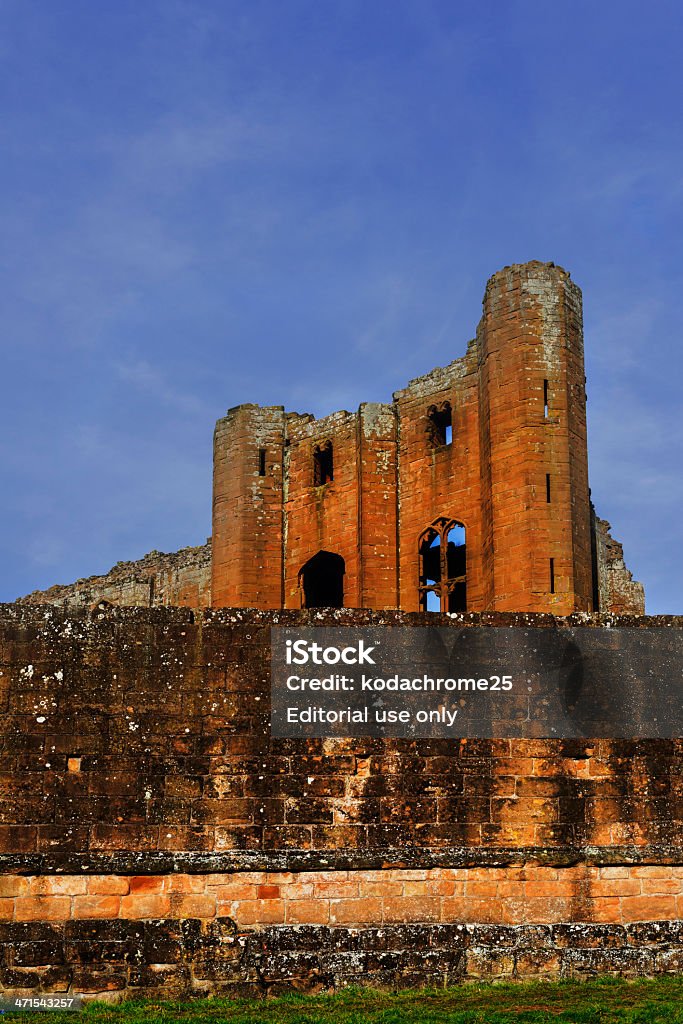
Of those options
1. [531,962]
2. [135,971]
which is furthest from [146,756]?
[531,962]

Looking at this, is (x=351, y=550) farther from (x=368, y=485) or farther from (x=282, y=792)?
(x=282, y=792)

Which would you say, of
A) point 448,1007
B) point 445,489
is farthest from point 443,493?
point 448,1007

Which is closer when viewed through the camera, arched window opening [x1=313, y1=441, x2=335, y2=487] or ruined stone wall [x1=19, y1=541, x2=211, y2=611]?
arched window opening [x1=313, y1=441, x2=335, y2=487]

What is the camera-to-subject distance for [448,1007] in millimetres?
7969

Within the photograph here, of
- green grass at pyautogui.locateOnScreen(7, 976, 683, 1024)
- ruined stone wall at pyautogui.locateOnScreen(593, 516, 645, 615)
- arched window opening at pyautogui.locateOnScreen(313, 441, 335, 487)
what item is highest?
arched window opening at pyautogui.locateOnScreen(313, 441, 335, 487)

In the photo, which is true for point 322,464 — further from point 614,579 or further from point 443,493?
point 614,579

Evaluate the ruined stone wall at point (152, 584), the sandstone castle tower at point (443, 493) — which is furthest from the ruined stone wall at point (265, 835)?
the ruined stone wall at point (152, 584)

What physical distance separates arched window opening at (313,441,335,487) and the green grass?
79.5 ft

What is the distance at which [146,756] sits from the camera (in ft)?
29.8

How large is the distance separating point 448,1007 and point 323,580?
82.6 feet

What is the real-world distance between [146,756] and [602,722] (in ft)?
10.2

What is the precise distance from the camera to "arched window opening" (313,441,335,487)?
1280 inches

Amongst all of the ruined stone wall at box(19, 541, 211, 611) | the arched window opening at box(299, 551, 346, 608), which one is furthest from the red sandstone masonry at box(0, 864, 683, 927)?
the ruined stone wall at box(19, 541, 211, 611)

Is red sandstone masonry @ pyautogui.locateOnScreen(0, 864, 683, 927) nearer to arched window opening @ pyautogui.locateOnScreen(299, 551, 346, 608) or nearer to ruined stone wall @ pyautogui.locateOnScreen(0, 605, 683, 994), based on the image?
ruined stone wall @ pyautogui.locateOnScreen(0, 605, 683, 994)
